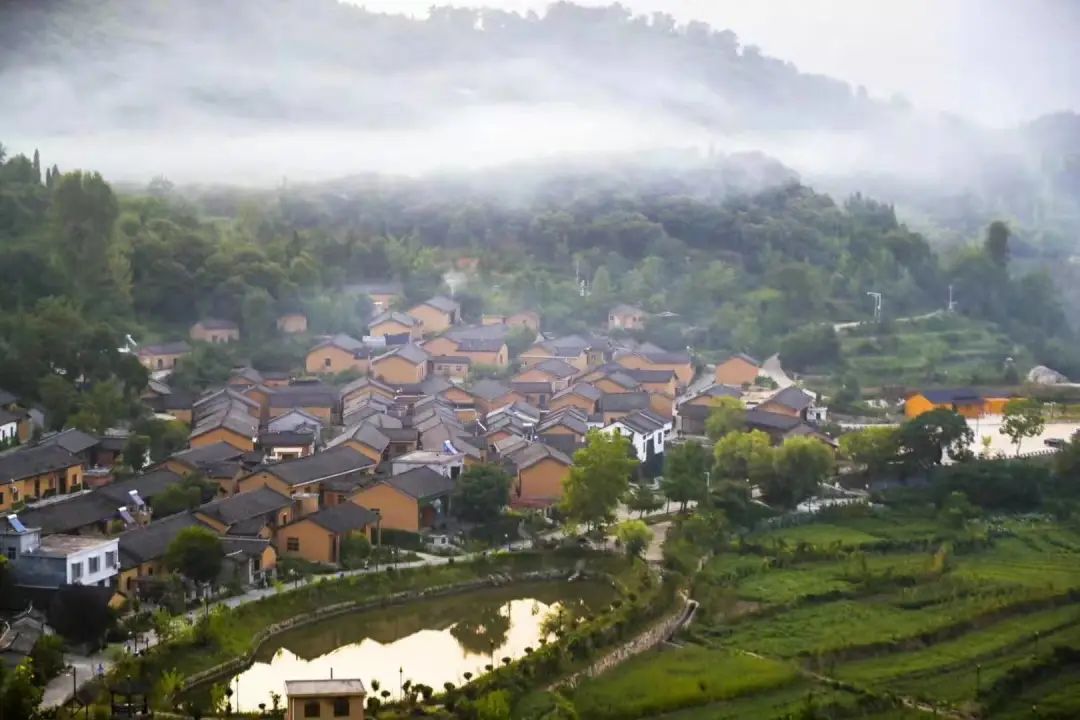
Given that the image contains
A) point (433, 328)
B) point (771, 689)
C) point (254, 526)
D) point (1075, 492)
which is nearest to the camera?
point (771, 689)

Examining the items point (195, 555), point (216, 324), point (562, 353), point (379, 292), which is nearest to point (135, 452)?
point (195, 555)

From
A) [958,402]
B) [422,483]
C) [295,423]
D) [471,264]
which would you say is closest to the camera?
[422,483]

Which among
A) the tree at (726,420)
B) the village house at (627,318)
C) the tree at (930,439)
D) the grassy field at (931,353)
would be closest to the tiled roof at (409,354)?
the village house at (627,318)

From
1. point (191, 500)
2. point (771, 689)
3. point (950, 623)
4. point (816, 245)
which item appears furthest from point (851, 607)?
point (816, 245)

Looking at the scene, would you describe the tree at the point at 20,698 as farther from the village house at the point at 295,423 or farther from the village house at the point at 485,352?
the village house at the point at 485,352

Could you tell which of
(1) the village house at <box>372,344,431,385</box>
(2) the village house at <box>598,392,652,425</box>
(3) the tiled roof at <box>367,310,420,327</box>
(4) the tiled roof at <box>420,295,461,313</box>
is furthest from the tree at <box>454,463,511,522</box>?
(4) the tiled roof at <box>420,295,461,313</box>

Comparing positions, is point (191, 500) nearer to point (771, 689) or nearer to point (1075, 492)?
point (771, 689)

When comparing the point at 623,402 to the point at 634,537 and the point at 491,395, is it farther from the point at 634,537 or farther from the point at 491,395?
the point at 634,537
